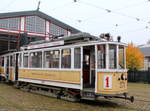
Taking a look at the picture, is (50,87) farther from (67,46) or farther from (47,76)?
(67,46)

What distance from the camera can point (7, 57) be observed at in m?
17.7

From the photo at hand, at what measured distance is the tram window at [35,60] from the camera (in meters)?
11.9

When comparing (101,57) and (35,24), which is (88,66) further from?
(35,24)

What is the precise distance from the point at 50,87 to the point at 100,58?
12.2 feet

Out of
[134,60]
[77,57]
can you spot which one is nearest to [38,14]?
[134,60]

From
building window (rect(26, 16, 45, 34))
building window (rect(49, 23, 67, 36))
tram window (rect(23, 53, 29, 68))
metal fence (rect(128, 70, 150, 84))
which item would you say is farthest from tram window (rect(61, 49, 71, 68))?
metal fence (rect(128, 70, 150, 84))

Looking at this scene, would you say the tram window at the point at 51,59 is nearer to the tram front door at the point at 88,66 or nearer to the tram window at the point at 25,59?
the tram front door at the point at 88,66

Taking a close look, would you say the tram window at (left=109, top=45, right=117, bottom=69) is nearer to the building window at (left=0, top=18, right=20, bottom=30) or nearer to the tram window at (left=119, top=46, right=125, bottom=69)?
the tram window at (left=119, top=46, right=125, bottom=69)

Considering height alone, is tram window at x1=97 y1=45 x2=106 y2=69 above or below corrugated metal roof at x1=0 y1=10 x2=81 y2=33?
below

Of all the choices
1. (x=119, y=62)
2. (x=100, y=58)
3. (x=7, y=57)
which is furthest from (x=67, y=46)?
(x=7, y=57)

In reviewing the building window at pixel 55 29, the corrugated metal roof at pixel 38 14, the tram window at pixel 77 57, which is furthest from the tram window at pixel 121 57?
the building window at pixel 55 29

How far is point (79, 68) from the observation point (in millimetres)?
9305

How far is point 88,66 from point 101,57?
42.1 inches

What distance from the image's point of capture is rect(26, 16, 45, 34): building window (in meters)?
24.4
